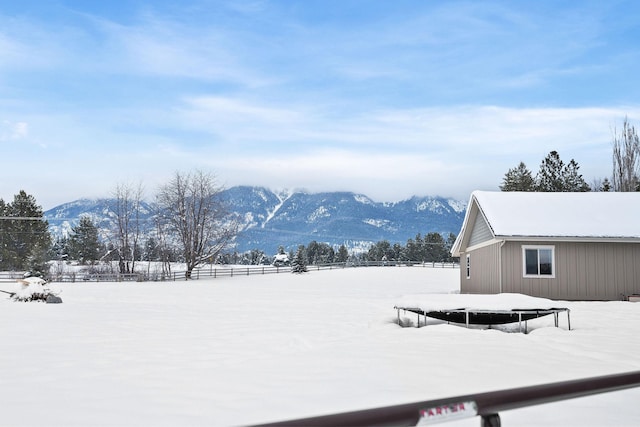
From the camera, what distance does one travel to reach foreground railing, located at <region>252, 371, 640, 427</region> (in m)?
2.05

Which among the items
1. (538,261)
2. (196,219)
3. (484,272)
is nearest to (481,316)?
(538,261)

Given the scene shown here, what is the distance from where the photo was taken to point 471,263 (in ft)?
95.7

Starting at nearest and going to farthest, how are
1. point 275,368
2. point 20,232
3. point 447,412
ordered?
point 447,412, point 275,368, point 20,232

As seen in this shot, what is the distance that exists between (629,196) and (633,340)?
57.8ft

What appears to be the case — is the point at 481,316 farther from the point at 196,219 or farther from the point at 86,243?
the point at 86,243

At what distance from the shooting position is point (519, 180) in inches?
2482

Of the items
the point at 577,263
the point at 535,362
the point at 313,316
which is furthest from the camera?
the point at 577,263

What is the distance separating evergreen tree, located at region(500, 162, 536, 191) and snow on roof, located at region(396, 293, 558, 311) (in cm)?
4787

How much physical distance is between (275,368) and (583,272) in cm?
1824

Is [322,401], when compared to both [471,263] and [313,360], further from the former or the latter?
[471,263]

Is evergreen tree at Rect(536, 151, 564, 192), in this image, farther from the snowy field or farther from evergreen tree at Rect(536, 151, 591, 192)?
the snowy field

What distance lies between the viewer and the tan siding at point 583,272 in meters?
22.4

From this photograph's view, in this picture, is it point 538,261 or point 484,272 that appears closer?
point 538,261

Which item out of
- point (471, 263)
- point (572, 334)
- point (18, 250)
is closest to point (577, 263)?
point (471, 263)
